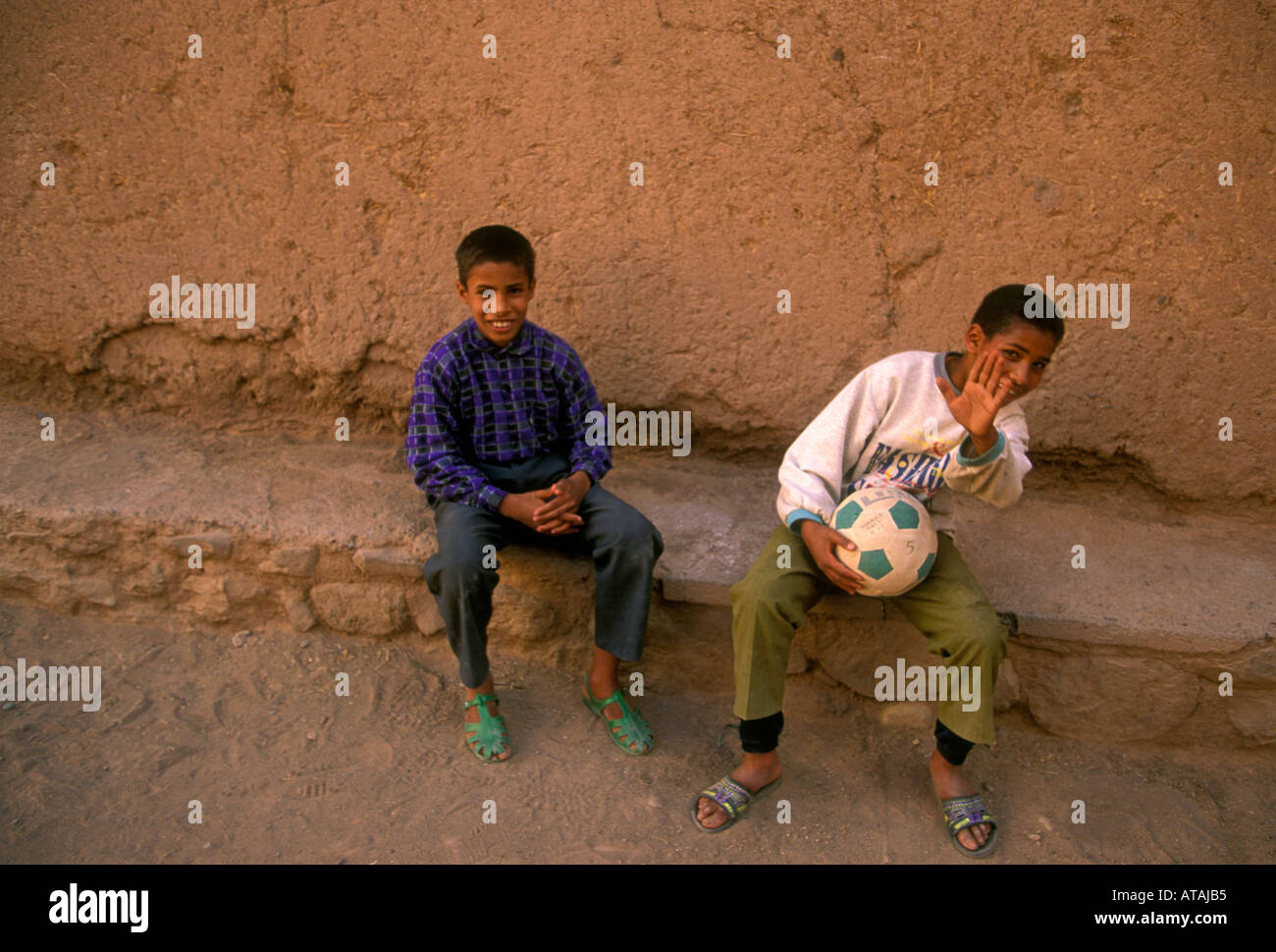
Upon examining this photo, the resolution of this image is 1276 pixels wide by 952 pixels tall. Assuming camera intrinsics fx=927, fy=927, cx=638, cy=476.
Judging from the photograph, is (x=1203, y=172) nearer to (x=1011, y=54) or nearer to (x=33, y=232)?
(x=1011, y=54)

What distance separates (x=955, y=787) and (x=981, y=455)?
2.84 feet

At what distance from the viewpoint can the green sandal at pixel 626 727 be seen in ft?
8.57

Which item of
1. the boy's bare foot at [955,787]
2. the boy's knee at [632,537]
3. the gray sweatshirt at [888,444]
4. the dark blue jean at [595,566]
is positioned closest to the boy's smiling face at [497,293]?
the dark blue jean at [595,566]

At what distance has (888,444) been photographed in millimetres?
2477

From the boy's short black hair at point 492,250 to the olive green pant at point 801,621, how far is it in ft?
3.58

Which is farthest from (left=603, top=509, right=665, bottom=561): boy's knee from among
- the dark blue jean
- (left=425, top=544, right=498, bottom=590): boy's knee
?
(left=425, top=544, right=498, bottom=590): boy's knee

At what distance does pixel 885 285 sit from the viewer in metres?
3.12

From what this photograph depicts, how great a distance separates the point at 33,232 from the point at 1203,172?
3924 mm

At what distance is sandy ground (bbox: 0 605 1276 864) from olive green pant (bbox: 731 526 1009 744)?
345 millimetres

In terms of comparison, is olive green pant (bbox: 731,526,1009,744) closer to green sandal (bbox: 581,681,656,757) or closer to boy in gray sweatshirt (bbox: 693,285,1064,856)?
boy in gray sweatshirt (bbox: 693,285,1064,856)

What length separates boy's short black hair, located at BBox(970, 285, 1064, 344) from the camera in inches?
89.4

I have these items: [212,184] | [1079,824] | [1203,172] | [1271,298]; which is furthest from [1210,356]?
[212,184]

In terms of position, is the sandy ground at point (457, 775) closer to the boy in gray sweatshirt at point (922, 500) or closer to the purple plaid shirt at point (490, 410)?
the boy in gray sweatshirt at point (922, 500)

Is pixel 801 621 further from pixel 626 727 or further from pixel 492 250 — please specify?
pixel 492 250
